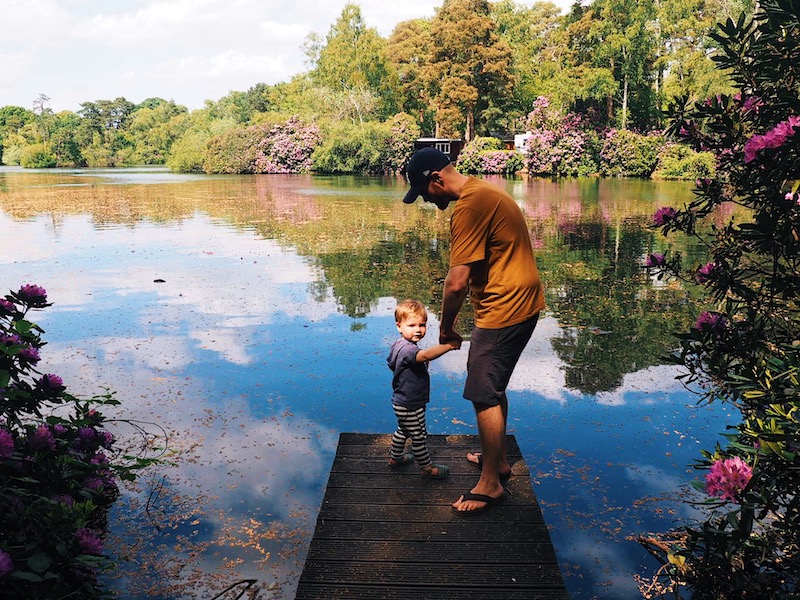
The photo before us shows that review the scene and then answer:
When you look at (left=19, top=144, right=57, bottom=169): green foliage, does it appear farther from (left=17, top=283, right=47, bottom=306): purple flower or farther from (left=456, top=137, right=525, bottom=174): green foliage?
(left=17, top=283, right=47, bottom=306): purple flower

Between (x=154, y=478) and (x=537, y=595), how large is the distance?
2734 mm

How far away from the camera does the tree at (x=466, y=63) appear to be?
41594mm

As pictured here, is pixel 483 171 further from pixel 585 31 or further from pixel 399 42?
pixel 399 42

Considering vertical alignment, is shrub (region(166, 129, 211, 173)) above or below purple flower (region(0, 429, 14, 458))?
above

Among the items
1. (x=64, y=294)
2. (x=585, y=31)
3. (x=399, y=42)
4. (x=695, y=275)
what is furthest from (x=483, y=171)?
(x=695, y=275)

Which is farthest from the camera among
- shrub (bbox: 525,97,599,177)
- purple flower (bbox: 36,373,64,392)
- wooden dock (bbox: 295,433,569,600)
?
shrub (bbox: 525,97,599,177)

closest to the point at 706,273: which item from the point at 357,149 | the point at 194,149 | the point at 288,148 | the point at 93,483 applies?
the point at 93,483

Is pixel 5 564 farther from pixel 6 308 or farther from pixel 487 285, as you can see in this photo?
pixel 487 285

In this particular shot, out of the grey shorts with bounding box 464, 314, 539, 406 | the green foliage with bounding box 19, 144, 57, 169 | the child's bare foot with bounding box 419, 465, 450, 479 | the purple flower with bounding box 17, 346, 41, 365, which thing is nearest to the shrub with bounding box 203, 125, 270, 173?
the green foliage with bounding box 19, 144, 57, 169

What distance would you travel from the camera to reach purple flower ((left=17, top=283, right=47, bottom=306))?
3449 mm

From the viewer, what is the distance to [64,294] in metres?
9.30

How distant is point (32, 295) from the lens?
350cm

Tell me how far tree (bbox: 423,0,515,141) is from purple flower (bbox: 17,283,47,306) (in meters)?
41.1

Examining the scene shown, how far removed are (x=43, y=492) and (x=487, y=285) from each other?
7.10ft
